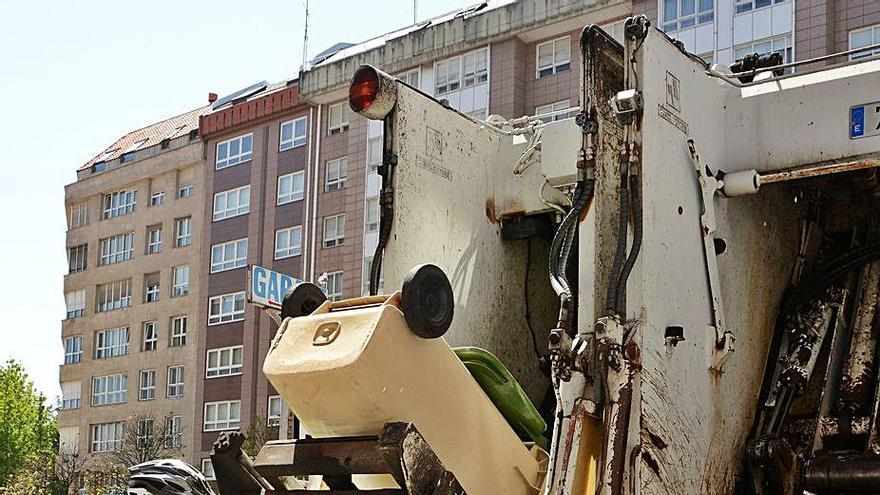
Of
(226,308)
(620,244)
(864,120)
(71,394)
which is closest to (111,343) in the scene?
(71,394)

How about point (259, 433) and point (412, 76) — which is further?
point (259, 433)

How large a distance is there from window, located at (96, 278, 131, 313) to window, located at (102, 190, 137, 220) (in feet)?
8.55

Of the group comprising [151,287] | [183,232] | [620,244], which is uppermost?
[183,232]

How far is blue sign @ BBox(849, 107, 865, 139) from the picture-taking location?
4539 millimetres

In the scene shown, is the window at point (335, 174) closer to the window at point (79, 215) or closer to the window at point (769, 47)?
the window at point (769, 47)

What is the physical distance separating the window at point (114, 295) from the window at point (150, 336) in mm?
1533

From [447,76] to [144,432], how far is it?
17791mm

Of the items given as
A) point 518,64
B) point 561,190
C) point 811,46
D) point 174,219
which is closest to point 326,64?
point 518,64

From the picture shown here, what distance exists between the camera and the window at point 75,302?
49656 millimetres

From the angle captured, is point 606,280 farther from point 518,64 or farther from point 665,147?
point 518,64

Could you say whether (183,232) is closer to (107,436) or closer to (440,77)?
(107,436)

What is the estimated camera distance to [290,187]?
40.4 meters

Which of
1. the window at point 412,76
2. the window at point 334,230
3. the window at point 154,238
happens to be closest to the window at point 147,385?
the window at point 154,238

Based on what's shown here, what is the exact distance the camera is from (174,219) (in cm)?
4550
